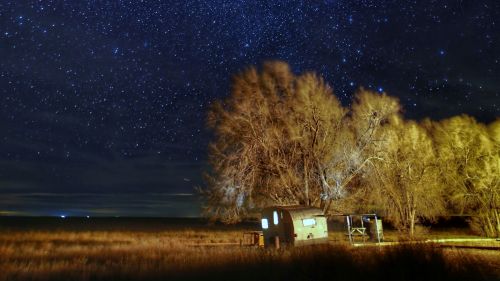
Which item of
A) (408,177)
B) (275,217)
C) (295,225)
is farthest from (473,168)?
(275,217)

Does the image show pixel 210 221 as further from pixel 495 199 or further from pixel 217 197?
pixel 495 199

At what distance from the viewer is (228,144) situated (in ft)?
91.4

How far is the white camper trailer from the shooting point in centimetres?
2295

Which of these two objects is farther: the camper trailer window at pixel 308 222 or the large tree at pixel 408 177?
the large tree at pixel 408 177

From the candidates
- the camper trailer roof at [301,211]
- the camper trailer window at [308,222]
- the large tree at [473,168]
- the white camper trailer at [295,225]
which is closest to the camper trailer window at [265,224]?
the white camper trailer at [295,225]

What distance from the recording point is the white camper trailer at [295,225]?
22953 mm

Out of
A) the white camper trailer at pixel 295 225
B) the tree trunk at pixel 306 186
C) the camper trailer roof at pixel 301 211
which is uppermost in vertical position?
the tree trunk at pixel 306 186

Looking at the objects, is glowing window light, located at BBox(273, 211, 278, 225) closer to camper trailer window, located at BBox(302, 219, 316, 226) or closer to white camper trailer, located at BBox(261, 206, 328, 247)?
white camper trailer, located at BBox(261, 206, 328, 247)

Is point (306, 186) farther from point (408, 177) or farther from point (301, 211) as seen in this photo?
point (408, 177)

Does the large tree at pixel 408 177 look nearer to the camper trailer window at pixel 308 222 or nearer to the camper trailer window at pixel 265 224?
the camper trailer window at pixel 308 222

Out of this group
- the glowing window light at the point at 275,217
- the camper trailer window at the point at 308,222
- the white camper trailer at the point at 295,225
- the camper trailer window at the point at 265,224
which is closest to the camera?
the white camper trailer at the point at 295,225

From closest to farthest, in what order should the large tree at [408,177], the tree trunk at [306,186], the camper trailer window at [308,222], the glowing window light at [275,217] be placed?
the camper trailer window at [308,222], the glowing window light at [275,217], the tree trunk at [306,186], the large tree at [408,177]

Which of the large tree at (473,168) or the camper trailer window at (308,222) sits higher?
the large tree at (473,168)

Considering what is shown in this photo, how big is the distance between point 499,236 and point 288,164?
14.8 metres
